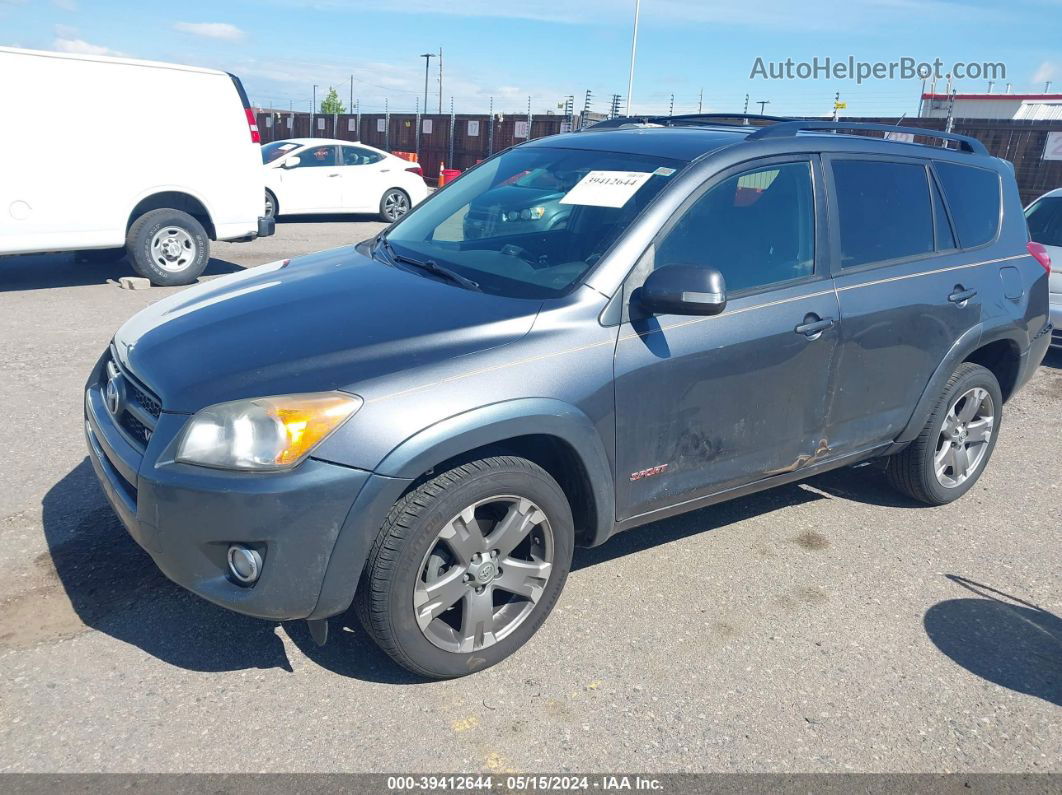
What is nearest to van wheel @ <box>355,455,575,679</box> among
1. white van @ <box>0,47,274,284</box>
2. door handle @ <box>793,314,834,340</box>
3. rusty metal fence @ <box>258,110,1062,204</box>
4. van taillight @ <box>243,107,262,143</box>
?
door handle @ <box>793,314,834,340</box>

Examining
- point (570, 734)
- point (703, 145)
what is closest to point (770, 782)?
point (570, 734)

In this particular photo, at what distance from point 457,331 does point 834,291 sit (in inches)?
68.5

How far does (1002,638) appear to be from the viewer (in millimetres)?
3455

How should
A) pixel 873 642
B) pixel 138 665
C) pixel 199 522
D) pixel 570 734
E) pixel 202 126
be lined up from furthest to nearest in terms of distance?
pixel 202 126, pixel 873 642, pixel 138 665, pixel 570 734, pixel 199 522

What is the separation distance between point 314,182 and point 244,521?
45.4ft

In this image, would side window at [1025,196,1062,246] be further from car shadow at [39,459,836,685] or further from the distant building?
the distant building

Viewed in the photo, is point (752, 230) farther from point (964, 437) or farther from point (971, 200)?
point (964, 437)

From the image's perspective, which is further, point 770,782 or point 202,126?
point 202,126

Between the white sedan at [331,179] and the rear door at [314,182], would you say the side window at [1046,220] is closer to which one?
the white sedan at [331,179]

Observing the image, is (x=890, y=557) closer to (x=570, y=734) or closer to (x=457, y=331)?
(x=570, y=734)

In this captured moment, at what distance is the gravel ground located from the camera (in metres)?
2.72

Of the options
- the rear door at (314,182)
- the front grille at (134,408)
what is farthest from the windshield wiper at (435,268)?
the rear door at (314,182)

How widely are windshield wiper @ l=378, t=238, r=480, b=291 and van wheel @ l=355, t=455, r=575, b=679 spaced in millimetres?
762

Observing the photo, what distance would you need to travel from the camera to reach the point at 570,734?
9.18ft
